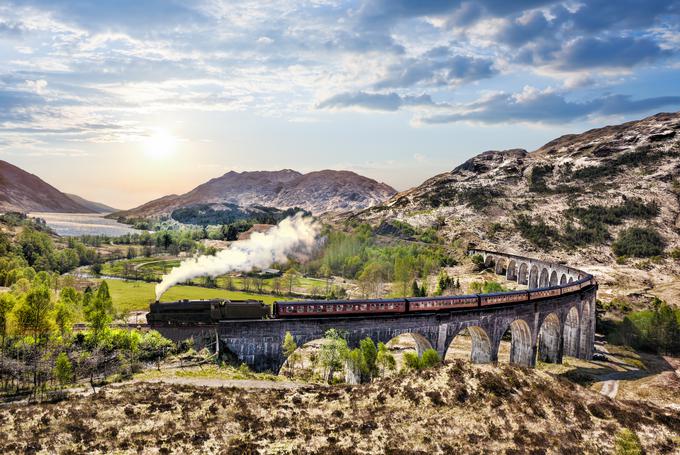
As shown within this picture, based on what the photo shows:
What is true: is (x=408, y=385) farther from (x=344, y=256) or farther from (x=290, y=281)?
(x=344, y=256)

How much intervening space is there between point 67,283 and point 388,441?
73682 mm

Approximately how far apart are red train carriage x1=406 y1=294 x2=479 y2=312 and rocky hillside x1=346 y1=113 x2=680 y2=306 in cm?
8441

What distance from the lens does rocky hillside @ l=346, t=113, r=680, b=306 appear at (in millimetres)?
140625

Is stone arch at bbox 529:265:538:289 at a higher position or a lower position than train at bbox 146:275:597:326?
lower

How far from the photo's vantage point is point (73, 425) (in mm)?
24922

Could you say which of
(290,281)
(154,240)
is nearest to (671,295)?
(290,281)

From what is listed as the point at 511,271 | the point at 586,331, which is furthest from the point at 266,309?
the point at 511,271

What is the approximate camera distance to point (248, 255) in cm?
7725

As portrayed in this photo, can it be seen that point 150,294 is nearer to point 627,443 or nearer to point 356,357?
point 356,357

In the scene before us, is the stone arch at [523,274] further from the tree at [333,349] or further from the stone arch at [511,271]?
the tree at [333,349]

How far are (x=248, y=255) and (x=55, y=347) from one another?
41.7 metres

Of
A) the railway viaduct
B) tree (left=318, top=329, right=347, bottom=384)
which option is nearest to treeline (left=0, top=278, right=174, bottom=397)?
the railway viaduct

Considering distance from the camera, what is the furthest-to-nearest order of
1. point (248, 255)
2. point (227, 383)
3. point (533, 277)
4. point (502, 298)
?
point (533, 277)
point (248, 255)
point (502, 298)
point (227, 383)

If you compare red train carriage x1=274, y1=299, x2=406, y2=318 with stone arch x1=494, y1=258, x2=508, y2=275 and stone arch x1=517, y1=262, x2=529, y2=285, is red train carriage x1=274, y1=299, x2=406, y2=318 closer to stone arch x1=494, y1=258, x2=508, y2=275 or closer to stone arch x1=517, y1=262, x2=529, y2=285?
stone arch x1=517, y1=262, x2=529, y2=285
